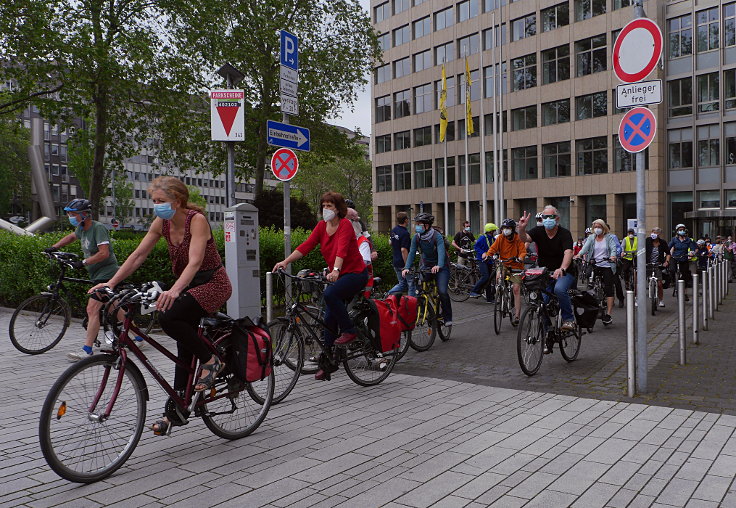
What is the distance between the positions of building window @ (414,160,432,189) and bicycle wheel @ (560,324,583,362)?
165 ft

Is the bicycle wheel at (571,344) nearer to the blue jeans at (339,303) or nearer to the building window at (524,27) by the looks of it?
the blue jeans at (339,303)

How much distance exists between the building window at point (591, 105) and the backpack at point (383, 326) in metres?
41.3

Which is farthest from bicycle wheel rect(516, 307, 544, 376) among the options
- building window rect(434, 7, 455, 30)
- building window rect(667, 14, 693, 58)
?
building window rect(434, 7, 455, 30)

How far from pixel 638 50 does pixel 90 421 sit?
5524mm

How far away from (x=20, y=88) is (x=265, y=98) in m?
9.03

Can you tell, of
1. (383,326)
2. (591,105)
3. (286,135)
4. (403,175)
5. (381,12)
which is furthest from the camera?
(381,12)

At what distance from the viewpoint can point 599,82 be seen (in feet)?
147

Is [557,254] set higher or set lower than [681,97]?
lower

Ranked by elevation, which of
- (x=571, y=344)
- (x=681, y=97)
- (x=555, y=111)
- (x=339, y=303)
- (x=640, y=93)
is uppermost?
(x=555, y=111)

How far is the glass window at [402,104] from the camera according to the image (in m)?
59.9

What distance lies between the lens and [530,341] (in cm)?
736

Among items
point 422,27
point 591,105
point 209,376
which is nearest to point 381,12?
point 422,27

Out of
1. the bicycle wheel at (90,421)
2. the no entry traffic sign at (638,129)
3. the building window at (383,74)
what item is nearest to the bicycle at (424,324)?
the no entry traffic sign at (638,129)

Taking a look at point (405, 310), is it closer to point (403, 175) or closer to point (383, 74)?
point (403, 175)
